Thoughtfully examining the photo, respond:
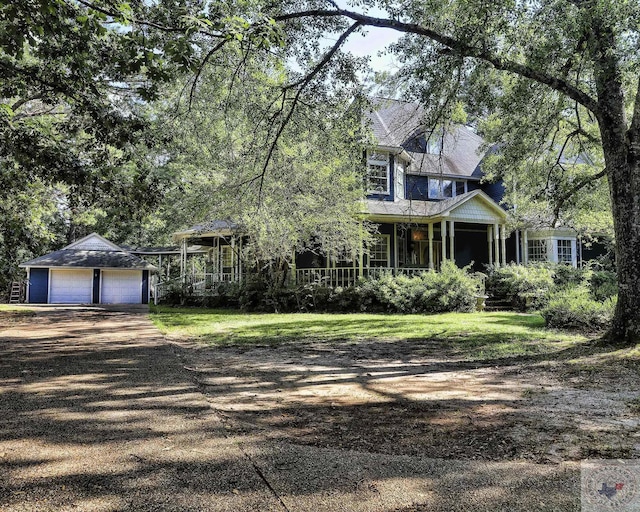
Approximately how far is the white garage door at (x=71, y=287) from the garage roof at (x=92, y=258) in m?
0.80

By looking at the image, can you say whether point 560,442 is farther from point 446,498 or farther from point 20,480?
point 20,480

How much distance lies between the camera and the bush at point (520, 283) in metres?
15.6

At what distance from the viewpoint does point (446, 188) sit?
2200 centimetres

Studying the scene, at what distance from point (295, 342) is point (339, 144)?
13.6 feet

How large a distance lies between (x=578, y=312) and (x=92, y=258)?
2565 centimetres

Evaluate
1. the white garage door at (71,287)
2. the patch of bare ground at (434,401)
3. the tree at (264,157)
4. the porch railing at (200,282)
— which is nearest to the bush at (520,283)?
the tree at (264,157)

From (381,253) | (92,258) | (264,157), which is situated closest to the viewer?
(264,157)

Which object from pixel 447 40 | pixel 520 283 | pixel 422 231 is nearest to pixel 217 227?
pixel 422 231

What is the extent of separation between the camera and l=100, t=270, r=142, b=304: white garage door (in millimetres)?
27828

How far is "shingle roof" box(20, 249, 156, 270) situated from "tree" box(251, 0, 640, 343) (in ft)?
72.8

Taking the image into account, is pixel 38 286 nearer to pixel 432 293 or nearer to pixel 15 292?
pixel 15 292

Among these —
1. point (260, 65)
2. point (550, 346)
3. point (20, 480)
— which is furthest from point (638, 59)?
point (20, 480)

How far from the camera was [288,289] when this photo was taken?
1653 cm

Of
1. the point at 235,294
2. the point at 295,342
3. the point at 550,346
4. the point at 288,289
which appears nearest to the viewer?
the point at 550,346
